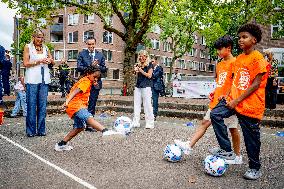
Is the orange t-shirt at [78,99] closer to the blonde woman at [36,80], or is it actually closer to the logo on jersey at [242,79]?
the blonde woman at [36,80]

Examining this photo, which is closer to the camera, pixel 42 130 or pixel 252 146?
pixel 252 146

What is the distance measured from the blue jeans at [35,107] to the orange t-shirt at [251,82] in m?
4.89

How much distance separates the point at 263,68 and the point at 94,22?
5275cm

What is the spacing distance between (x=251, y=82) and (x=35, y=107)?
520 cm

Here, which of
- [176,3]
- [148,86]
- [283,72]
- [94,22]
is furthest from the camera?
[94,22]

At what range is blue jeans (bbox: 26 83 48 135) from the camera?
777 cm

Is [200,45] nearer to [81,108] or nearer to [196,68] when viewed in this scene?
[196,68]

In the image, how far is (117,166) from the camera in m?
5.15

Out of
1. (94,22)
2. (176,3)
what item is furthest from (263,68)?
(94,22)

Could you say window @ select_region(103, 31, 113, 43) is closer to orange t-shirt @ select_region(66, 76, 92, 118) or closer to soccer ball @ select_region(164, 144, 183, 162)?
orange t-shirt @ select_region(66, 76, 92, 118)

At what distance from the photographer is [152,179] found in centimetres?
449

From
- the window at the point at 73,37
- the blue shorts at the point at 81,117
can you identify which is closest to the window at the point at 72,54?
the window at the point at 73,37

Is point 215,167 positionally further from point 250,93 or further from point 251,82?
point 251,82

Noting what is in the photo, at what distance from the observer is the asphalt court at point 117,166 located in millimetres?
4340
